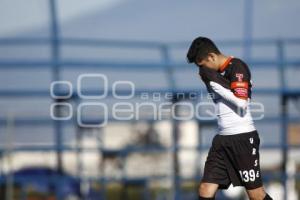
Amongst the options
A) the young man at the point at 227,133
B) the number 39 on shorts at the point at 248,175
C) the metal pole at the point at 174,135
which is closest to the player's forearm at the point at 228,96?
the young man at the point at 227,133

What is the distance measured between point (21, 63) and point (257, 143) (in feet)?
8.43

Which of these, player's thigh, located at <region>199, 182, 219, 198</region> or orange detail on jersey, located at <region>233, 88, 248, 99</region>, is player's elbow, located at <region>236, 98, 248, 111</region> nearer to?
orange detail on jersey, located at <region>233, 88, 248, 99</region>

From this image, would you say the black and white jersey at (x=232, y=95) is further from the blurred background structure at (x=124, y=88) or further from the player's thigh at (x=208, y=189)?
the blurred background structure at (x=124, y=88)

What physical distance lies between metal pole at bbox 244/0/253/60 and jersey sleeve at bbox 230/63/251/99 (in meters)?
2.24

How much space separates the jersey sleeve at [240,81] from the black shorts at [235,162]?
0.22 metres

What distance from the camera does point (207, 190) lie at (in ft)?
15.0

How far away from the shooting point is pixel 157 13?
265 inches

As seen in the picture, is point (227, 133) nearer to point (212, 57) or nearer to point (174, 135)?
point (212, 57)

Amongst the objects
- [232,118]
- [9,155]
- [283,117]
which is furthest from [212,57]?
[9,155]

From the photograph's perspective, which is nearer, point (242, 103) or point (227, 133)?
point (242, 103)

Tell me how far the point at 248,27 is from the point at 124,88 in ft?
3.23

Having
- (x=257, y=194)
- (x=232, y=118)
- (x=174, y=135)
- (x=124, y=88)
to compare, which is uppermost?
(x=124, y=88)

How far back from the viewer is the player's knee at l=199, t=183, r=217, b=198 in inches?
179

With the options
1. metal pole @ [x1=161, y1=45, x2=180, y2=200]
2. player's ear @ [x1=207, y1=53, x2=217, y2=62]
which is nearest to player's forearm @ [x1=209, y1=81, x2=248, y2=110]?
player's ear @ [x1=207, y1=53, x2=217, y2=62]
